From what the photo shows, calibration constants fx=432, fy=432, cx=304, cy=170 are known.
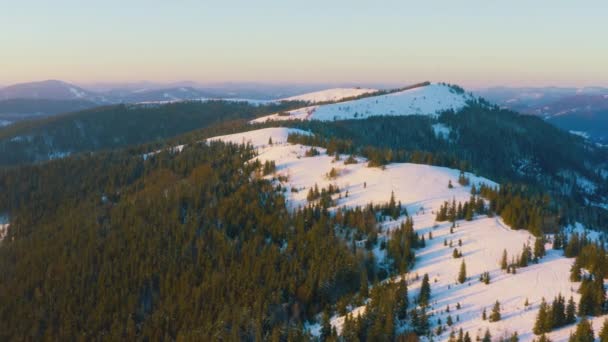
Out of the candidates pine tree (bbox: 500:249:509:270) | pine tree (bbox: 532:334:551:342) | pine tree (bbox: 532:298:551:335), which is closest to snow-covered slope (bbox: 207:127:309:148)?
A: pine tree (bbox: 500:249:509:270)

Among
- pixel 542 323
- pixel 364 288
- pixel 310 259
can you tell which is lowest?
pixel 310 259

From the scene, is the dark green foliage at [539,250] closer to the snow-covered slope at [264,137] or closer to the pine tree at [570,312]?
the pine tree at [570,312]

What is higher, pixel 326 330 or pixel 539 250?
pixel 539 250

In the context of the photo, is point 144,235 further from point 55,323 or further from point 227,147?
point 227,147

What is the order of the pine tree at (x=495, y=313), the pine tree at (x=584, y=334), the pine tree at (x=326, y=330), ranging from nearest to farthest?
the pine tree at (x=584, y=334)
the pine tree at (x=495, y=313)
the pine tree at (x=326, y=330)

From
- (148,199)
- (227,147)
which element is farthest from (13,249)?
(227,147)

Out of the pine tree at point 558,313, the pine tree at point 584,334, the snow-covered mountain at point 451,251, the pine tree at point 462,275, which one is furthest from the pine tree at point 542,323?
the pine tree at point 462,275

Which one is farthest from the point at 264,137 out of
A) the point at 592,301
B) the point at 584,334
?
the point at 584,334

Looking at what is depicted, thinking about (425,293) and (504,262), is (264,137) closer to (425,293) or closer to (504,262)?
(504,262)

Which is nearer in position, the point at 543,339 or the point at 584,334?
the point at 584,334
